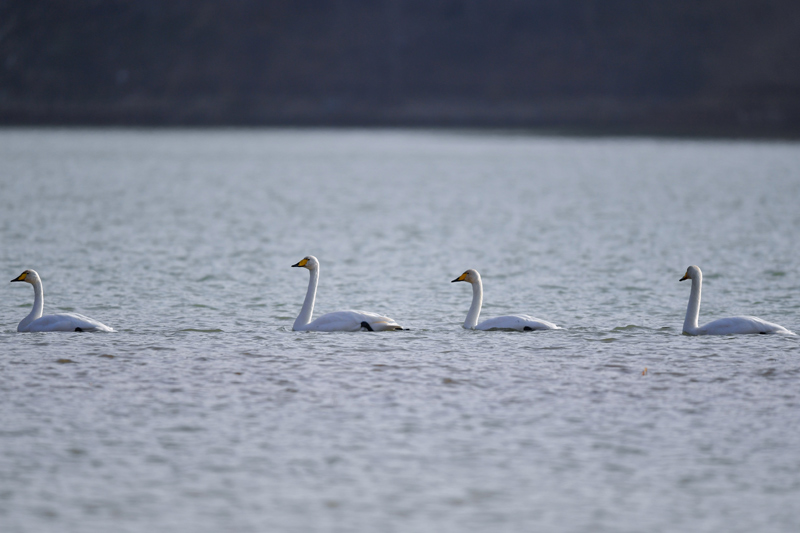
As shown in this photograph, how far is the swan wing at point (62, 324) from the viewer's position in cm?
1678

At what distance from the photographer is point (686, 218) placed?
41062 mm

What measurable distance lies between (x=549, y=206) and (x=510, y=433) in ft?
122

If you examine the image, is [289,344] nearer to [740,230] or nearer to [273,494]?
[273,494]

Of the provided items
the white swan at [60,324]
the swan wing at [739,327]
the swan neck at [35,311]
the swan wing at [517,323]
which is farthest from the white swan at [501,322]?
the swan neck at [35,311]

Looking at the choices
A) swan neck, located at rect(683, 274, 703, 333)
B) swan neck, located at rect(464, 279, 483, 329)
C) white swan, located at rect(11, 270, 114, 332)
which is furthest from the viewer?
swan neck, located at rect(464, 279, 483, 329)

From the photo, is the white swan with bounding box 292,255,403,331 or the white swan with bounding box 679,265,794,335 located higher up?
the white swan with bounding box 679,265,794,335

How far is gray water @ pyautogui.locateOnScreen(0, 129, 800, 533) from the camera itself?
9922 mm

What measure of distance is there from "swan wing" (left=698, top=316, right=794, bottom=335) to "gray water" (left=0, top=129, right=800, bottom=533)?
1.14 feet

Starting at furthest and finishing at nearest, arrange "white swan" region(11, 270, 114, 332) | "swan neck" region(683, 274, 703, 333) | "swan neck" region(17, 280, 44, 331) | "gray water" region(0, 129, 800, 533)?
"swan neck" region(683, 274, 703, 333) → "swan neck" region(17, 280, 44, 331) → "white swan" region(11, 270, 114, 332) → "gray water" region(0, 129, 800, 533)

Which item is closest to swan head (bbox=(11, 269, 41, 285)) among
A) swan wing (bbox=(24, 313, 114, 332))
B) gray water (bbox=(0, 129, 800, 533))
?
gray water (bbox=(0, 129, 800, 533))

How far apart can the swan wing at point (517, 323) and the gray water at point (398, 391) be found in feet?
0.78

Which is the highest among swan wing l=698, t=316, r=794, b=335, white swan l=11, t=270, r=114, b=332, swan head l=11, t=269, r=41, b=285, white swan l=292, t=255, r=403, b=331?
swan wing l=698, t=316, r=794, b=335

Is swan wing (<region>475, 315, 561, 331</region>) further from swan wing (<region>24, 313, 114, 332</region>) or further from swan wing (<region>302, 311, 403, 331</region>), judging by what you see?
swan wing (<region>24, 313, 114, 332</region>)

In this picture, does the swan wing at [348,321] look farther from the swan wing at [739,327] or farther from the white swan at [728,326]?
the swan wing at [739,327]
